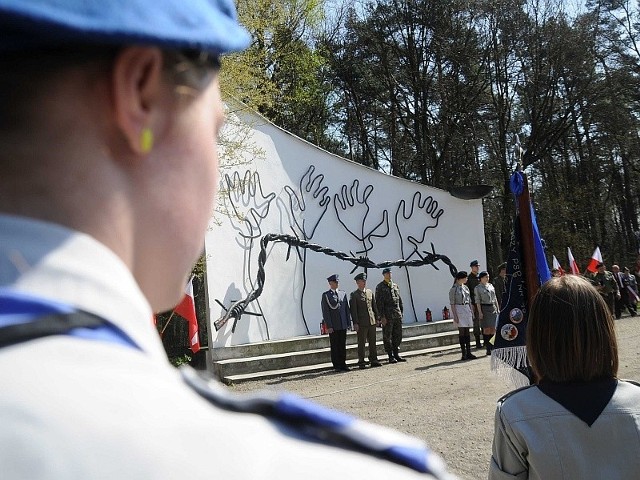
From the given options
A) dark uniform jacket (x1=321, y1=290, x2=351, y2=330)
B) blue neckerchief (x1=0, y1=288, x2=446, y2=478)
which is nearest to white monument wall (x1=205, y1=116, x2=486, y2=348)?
dark uniform jacket (x1=321, y1=290, x2=351, y2=330)

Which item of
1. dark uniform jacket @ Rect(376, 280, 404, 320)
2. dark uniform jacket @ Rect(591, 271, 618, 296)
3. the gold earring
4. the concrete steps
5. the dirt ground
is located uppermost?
the gold earring

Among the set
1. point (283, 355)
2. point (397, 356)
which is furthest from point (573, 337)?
point (397, 356)

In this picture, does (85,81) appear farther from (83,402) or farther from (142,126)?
(83,402)

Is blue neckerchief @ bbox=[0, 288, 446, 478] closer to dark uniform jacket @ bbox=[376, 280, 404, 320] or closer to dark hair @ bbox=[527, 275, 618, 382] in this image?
dark hair @ bbox=[527, 275, 618, 382]

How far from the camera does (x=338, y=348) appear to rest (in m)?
12.5

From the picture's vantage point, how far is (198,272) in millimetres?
12102

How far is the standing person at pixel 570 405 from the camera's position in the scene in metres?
2.10

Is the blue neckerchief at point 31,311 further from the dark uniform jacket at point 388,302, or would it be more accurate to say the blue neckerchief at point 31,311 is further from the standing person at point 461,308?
the standing person at point 461,308

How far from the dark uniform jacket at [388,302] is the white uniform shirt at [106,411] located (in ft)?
42.5

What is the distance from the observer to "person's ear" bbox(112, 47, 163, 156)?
0.53 m

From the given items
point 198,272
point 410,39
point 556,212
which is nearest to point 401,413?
point 198,272

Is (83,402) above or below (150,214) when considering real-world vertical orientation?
below

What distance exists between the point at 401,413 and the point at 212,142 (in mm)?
7579

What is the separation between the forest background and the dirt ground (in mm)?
15440
